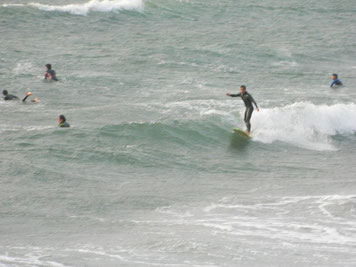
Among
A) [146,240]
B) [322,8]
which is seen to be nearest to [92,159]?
[146,240]

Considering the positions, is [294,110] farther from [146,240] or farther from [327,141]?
[146,240]

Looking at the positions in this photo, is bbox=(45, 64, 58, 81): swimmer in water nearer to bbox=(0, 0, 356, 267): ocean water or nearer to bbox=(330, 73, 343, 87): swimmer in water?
bbox=(0, 0, 356, 267): ocean water

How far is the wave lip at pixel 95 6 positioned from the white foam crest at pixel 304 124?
19.0m

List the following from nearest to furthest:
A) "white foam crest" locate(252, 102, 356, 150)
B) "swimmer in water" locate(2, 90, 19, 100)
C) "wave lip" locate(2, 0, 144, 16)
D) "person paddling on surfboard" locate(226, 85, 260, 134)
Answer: "person paddling on surfboard" locate(226, 85, 260, 134)
"white foam crest" locate(252, 102, 356, 150)
"swimmer in water" locate(2, 90, 19, 100)
"wave lip" locate(2, 0, 144, 16)

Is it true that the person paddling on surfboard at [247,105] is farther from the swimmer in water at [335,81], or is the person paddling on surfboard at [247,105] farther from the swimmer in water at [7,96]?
the swimmer in water at [7,96]

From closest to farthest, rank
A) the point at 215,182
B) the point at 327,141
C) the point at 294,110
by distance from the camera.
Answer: the point at 215,182, the point at 327,141, the point at 294,110

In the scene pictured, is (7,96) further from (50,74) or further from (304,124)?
(304,124)

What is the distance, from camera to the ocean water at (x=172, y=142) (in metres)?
13.0

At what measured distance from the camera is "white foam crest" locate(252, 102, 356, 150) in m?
21.4

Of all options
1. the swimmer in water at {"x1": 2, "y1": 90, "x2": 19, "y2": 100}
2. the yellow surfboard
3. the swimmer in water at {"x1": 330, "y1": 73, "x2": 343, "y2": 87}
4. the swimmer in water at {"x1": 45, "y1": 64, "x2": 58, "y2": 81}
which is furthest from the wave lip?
the yellow surfboard

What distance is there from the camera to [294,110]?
23000 millimetres

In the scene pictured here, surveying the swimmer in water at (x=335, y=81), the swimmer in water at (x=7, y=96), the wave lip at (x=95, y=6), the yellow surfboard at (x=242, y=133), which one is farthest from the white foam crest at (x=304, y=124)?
the wave lip at (x=95, y=6)

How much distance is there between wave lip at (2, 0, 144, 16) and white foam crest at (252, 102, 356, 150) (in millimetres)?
18998

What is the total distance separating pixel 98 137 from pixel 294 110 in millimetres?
6965
